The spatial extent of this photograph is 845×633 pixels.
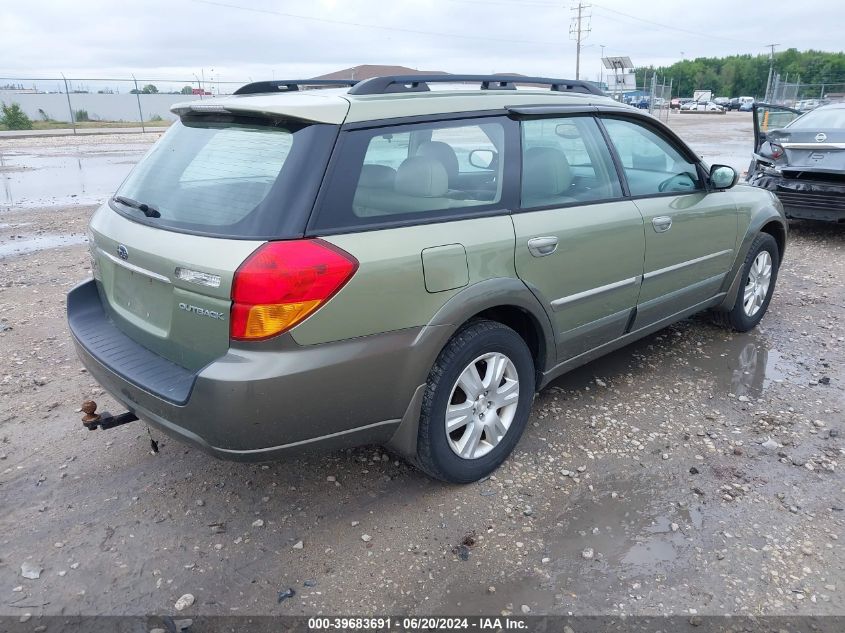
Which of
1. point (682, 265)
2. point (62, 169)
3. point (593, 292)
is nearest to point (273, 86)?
point (593, 292)

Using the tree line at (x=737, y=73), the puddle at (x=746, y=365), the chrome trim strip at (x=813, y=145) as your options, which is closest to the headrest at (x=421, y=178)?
the puddle at (x=746, y=365)

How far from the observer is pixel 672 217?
151 inches

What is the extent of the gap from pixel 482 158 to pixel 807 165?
6.20m

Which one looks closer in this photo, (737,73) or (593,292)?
(593,292)

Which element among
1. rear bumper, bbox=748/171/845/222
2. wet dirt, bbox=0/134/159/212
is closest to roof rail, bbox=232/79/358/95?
rear bumper, bbox=748/171/845/222

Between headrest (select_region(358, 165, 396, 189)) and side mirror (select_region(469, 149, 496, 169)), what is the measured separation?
0.49 m

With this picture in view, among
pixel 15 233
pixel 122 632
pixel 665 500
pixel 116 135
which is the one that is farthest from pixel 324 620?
pixel 116 135

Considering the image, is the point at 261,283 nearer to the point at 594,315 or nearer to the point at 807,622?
the point at 594,315

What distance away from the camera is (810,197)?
7469mm

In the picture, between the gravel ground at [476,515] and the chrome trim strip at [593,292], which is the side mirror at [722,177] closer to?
the chrome trim strip at [593,292]

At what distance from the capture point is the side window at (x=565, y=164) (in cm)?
316

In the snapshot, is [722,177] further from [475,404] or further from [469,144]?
[475,404]

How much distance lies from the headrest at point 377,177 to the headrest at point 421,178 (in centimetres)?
3

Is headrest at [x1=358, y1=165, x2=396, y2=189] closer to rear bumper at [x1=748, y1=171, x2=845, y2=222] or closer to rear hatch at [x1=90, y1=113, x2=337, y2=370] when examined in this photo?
rear hatch at [x1=90, y1=113, x2=337, y2=370]
